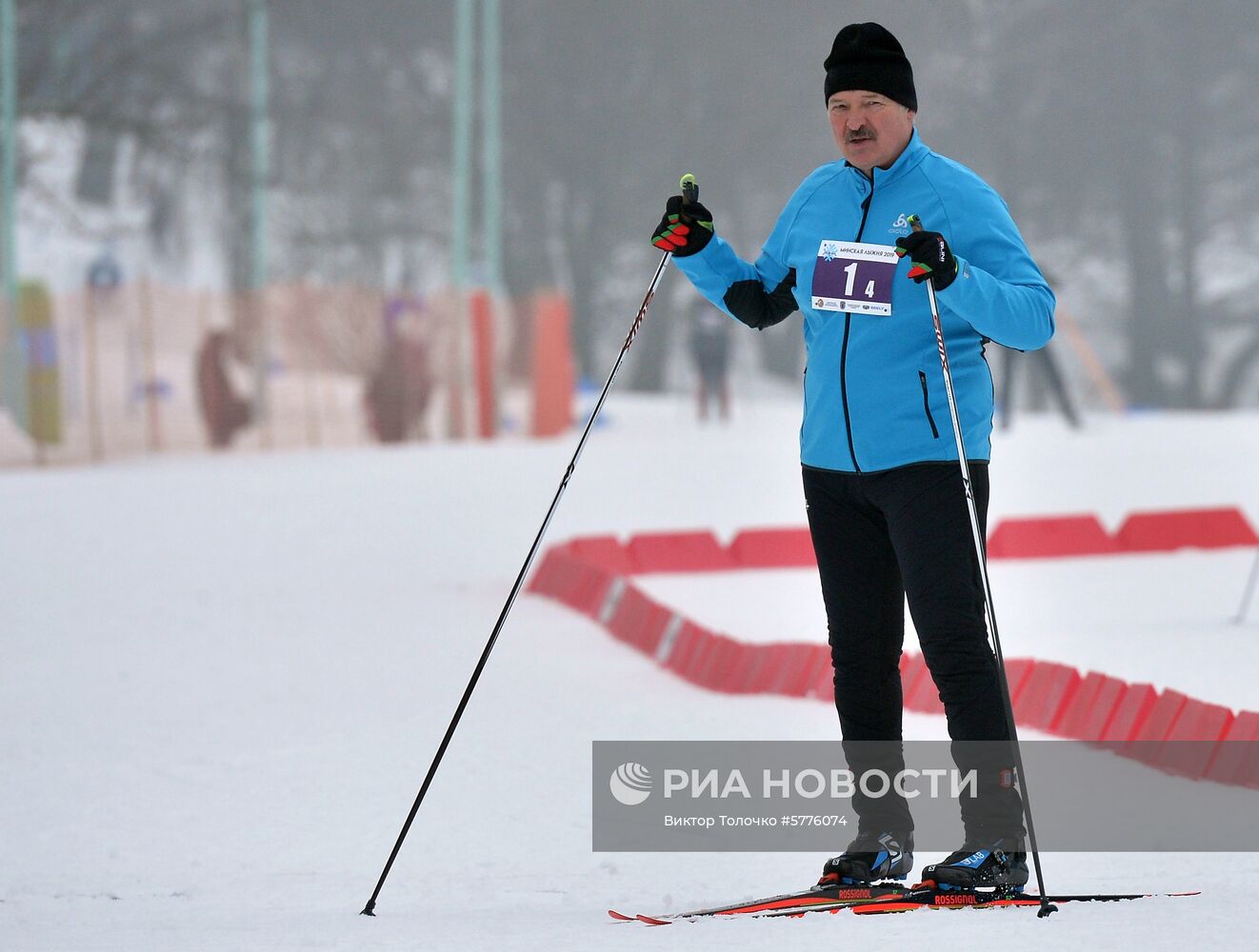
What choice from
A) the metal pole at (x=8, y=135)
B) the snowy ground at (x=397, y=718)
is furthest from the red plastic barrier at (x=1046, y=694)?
the metal pole at (x=8, y=135)

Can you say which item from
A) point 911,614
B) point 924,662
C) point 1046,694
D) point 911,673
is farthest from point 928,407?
point 911,673

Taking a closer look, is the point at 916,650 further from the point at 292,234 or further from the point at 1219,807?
the point at 292,234

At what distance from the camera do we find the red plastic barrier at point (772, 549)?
1023cm

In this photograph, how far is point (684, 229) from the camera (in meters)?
4.20

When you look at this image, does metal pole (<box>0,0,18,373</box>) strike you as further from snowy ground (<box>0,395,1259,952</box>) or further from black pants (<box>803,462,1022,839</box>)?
black pants (<box>803,462,1022,839</box>)

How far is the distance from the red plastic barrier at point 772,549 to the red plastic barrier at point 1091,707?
438 centimetres

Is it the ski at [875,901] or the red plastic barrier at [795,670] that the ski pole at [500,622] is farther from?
the red plastic barrier at [795,670]

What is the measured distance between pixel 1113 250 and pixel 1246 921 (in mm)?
41528

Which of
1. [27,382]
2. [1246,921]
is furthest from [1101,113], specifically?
[1246,921]

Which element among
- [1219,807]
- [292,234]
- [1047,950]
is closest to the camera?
[1047,950]

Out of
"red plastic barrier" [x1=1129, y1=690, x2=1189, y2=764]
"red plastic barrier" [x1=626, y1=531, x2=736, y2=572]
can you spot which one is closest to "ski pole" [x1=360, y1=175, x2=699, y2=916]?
"red plastic barrier" [x1=1129, y1=690, x2=1189, y2=764]

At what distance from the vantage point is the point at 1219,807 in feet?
16.4

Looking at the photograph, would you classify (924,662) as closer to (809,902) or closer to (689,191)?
(809,902)

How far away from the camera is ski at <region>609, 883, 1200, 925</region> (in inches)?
148
